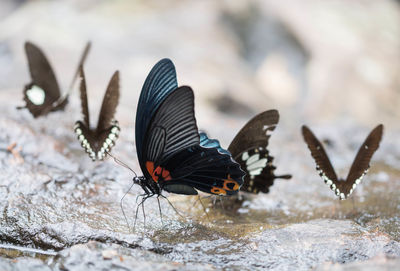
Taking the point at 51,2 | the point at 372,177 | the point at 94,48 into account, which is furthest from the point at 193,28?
the point at 372,177

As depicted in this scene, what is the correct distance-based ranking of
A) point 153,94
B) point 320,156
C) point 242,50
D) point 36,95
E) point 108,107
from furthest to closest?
1. point 242,50
2. point 36,95
3. point 108,107
4. point 320,156
5. point 153,94

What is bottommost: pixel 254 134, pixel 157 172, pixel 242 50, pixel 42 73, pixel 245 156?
pixel 157 172

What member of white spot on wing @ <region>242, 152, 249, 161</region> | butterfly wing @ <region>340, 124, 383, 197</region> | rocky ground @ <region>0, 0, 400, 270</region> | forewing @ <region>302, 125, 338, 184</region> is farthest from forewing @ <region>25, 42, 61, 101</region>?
butterfly wing @ <region>340, 124, 383, 197</region>

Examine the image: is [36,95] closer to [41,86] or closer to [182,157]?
[41,86]

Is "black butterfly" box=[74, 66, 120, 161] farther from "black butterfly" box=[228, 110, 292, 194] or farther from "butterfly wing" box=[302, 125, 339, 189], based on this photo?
"butterfly wing" box=[302, 125, 339, 189]

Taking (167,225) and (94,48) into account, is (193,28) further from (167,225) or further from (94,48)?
(167,225)

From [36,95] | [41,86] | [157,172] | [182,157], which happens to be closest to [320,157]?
[182,157]
